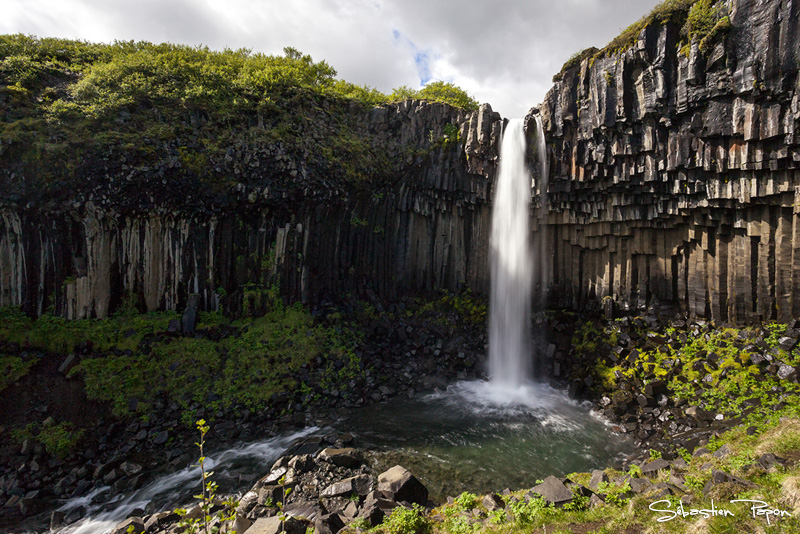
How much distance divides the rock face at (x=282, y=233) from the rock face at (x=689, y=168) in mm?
4543

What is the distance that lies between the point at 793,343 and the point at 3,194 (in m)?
27.3

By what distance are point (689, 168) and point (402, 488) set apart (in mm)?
14264

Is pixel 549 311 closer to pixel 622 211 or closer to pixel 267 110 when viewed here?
pixel 622 211

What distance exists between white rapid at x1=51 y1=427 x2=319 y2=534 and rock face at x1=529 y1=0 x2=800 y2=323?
49.3 feet

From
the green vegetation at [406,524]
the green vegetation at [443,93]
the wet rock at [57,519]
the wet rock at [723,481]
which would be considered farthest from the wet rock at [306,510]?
the green vegetation at [443,93]

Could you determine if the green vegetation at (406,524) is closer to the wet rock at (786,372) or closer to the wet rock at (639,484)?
the wet rock at (639,484)

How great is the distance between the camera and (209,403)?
1289 cm

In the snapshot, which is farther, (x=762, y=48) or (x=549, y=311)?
(x=549, y=311)

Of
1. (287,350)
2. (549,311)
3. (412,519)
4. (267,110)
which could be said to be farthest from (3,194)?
(549,311)

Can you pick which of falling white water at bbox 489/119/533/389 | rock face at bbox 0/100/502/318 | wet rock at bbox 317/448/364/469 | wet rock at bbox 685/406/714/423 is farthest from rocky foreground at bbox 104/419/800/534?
rock face at bbox 0/100/502/318

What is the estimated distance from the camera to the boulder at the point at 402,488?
780cm

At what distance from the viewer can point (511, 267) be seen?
61.1 ft

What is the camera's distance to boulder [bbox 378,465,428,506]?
307 inches

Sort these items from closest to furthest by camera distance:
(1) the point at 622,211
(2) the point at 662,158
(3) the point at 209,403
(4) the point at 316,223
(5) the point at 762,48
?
(5) the point at 762,48
(3) the point at 209,403
(2) the point at 662,158
(1) the point at 622,211
(4) the point at 316,223
